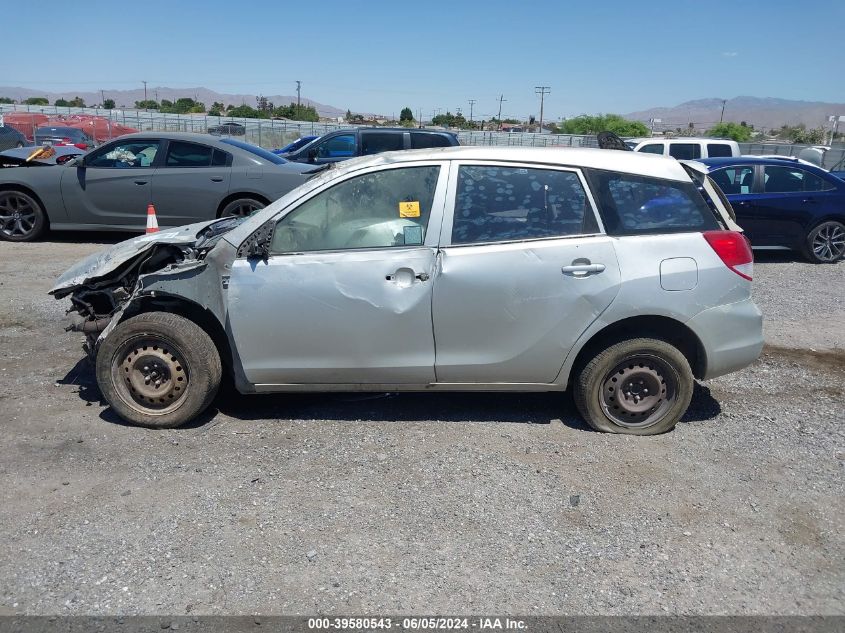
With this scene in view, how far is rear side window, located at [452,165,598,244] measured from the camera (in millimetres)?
4398

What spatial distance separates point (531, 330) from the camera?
4.39m

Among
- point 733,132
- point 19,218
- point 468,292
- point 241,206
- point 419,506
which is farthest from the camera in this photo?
point 733,132

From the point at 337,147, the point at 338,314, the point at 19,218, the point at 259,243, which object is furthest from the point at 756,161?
the point at 19,218

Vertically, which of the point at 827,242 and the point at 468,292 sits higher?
the point at 468,292

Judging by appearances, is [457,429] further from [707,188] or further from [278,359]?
[707,188]

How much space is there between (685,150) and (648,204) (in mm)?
13664

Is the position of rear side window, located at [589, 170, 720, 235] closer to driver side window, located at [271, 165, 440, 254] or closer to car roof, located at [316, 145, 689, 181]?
car roof, located at [316, 145, 689, 181]

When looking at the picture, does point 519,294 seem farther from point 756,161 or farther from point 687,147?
point 687,147

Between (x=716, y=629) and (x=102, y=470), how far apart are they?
129 inches

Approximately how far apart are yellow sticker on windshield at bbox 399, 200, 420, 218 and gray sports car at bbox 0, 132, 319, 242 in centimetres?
605

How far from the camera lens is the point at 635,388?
4.59 m

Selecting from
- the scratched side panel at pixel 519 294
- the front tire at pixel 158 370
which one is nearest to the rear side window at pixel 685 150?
the scratched side panel at pixel 519 294

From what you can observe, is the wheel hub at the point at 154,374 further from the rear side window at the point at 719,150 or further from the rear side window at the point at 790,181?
the rear side window at the point at 719,150

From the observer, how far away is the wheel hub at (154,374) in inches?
181
